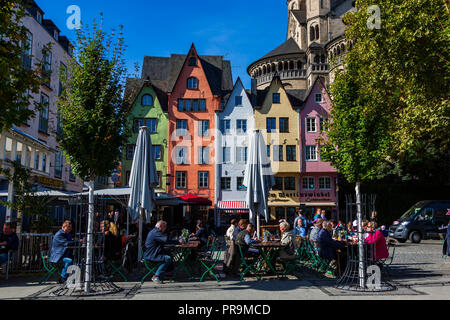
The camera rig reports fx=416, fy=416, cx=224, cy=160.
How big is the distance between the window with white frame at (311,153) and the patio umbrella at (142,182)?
25.4 m

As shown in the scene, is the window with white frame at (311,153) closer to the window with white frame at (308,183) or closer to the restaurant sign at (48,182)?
the window with white frame at (308,183)

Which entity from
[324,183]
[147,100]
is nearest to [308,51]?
[324,183]

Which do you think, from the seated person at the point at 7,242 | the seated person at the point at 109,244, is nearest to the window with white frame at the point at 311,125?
the seated person at the point at 109,244

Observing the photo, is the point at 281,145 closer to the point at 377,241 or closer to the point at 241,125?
the point at 241,125

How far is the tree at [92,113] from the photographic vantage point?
8.88 meters

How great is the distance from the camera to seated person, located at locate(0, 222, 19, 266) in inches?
416

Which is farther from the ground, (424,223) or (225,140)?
(225,140)

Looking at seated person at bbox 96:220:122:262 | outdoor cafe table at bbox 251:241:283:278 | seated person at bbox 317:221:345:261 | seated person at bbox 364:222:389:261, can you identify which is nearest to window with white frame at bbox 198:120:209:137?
outdoor cafe table at bbox 251:241:283:278

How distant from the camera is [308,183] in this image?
36.6 m

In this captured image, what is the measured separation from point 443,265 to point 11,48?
1355cm

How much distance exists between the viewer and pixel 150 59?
142 ft

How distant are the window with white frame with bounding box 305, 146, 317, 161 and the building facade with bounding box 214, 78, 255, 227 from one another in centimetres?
531

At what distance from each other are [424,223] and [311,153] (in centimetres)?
1310

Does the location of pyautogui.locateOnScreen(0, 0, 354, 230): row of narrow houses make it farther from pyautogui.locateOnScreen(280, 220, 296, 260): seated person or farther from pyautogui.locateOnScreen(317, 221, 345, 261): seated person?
pyautogui.locateOnScreen(317, 221, 345, 261): seated person
